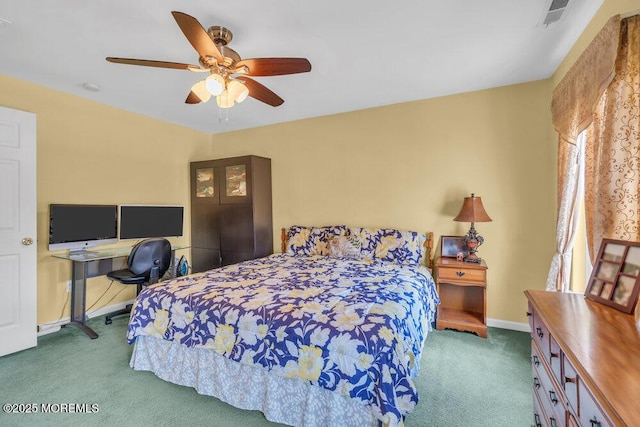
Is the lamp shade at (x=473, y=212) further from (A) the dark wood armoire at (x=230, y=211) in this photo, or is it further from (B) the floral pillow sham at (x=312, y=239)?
(A) the dark wood armoire at (x=230, y=211)

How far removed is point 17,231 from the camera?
8.38 ft

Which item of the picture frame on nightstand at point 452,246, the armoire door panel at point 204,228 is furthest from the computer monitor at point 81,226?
the picture frame on nightstand at point 452,246

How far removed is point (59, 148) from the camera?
10.0 ft

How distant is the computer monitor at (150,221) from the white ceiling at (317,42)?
1.33 m

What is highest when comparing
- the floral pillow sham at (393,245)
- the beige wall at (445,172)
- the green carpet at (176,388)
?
the beige wall at (445,172)

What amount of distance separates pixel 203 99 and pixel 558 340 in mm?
2447

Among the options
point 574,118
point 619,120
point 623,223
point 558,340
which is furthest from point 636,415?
point 574,118

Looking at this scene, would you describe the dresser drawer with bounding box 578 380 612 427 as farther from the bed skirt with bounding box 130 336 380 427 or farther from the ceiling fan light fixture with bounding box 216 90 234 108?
the ceiling fan light fixture with bounding box 216 90 234 108

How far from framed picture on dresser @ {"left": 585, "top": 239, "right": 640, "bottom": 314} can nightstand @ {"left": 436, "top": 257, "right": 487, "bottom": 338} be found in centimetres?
148

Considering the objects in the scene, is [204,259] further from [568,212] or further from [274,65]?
[568,212]

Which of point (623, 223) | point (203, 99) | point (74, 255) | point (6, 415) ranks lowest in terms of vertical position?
point (6, 415)

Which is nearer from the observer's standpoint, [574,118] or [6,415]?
[6,415]

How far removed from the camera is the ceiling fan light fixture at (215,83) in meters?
1.86

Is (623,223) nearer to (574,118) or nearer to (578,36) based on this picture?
(574,118)
